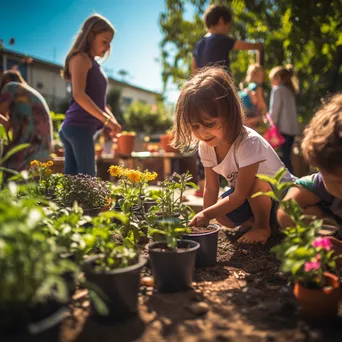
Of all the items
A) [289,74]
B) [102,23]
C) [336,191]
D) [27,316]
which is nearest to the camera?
[27,316]

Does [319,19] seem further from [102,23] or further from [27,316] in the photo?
[27,316]

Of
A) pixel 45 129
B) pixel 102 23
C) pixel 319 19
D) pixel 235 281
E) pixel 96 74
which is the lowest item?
pixel 235 281

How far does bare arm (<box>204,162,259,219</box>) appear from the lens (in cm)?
206

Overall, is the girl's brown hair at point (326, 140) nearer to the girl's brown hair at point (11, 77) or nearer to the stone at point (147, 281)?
the stone at point (147, 281)

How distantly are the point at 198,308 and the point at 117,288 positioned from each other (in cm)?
30

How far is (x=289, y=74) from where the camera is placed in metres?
4.61

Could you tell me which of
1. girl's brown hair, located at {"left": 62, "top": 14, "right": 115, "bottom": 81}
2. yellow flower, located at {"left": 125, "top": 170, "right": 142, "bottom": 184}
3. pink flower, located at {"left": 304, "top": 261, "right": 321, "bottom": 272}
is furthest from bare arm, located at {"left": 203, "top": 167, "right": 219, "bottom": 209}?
girl's brown hair, located at {"left": 62, "top": 14, "right": 115, "bottom": 81}

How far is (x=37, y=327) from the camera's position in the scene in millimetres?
922

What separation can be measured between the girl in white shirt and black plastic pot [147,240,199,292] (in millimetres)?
519

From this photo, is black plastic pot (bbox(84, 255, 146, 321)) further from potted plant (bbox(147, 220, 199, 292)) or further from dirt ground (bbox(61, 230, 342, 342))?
potted plant (bbox(147, 220, 199, 292))

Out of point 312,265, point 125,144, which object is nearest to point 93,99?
point 312,265

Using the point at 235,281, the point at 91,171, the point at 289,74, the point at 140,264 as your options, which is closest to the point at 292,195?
the point at 235,281

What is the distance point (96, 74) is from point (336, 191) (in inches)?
87.7

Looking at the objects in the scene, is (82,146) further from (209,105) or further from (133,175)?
(209,105)
